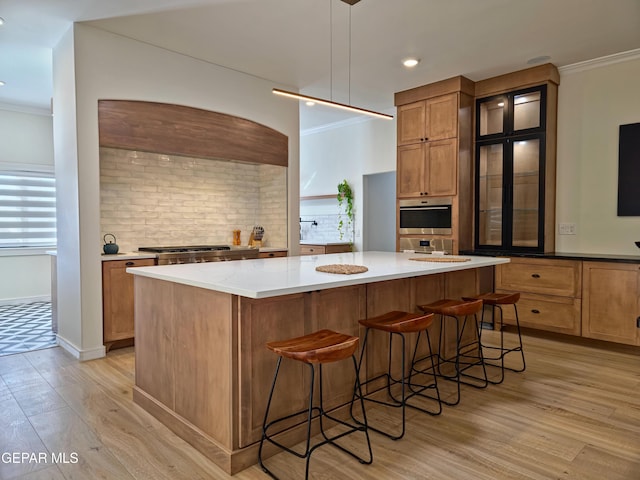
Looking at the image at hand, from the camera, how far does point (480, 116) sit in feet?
16.5

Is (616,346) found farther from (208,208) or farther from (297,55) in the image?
(208,208)

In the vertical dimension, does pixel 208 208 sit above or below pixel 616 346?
above

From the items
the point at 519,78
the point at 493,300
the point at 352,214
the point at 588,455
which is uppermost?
the point at 519,78

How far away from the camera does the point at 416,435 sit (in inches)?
91.8

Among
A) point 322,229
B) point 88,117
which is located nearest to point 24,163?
point 88,117

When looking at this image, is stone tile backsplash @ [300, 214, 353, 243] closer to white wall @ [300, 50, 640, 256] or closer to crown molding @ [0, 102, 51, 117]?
white wall @ [300, 50, 640, 256]

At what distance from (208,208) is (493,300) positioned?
11.3 feet

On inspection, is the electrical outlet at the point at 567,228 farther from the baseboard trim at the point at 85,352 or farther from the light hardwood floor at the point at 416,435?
the baseboard trim at the point at 85,352

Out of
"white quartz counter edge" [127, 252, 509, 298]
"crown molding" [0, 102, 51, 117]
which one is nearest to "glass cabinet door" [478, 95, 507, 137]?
"white quartz counter edge" [127, 252, 509, 298]

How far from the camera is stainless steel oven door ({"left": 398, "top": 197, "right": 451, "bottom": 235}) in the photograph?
195 inches

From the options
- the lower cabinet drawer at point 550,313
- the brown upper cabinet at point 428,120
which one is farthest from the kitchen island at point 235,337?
the brown upper cabinet at point 428,120

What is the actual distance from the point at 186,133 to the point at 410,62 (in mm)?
2407

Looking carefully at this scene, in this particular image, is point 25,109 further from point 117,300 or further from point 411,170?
point 411,170

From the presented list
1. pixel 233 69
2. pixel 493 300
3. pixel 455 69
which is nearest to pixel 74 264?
pixel 233 69
